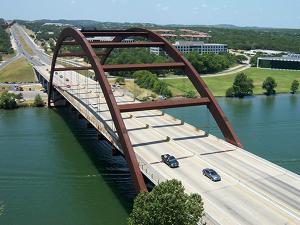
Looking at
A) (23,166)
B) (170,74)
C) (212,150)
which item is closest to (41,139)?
(23,166)

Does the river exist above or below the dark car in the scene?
below

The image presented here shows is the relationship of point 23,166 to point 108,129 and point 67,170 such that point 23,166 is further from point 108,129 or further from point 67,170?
point 108,129

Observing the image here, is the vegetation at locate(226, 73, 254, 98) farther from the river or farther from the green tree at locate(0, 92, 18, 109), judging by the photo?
the green tree at locate(0, 92, 18, 109)

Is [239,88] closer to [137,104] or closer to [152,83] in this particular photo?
[152,83]

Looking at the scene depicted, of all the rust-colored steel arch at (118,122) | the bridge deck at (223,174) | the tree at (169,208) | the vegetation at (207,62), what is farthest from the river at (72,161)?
the vegetation at (207,62)

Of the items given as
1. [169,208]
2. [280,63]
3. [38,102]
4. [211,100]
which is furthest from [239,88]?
[169,208]

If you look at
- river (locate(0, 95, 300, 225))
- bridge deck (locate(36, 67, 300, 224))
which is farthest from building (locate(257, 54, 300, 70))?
bridge deck (locate(36, 67, 300, 224))

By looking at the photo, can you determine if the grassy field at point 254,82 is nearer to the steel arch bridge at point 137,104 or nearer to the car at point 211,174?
the steel arch bridge at point 137,104
